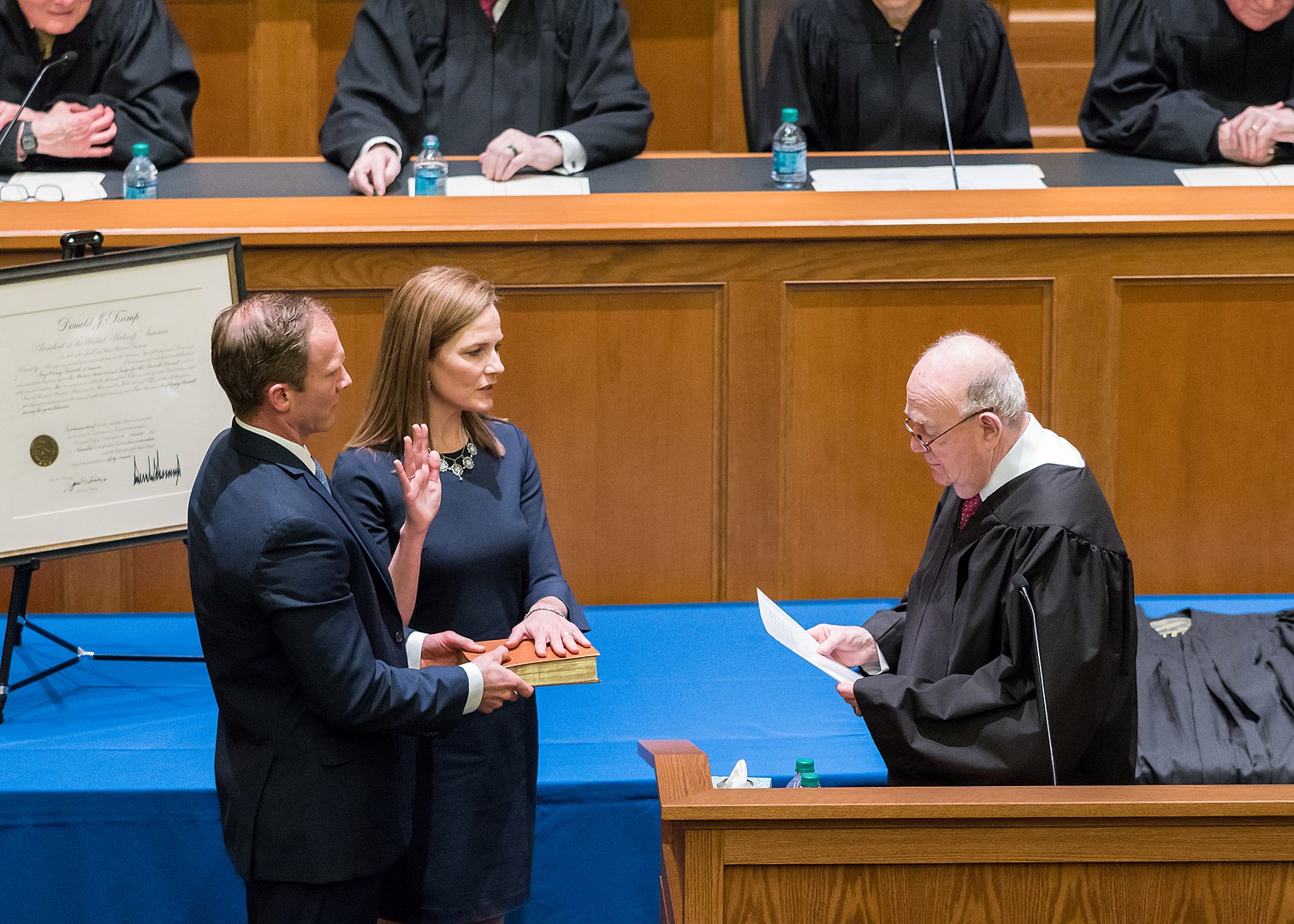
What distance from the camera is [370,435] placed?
2.70 m

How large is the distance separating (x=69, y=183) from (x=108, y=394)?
1525 millimetres

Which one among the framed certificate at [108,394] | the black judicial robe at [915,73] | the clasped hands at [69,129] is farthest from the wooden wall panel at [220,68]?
the framed certificate at [108,394]

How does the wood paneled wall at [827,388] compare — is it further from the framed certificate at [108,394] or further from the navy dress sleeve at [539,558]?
the navy dress sleeve at [539,558]

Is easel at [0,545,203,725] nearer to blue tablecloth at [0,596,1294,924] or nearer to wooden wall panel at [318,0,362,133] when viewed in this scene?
blue tablecloth at [0,596,1294,924]

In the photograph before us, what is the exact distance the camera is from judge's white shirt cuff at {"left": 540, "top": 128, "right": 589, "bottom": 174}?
4762mm

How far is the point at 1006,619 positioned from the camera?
101 inches

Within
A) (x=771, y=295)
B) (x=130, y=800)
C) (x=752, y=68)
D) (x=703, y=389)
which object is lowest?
(x=130, y=800)

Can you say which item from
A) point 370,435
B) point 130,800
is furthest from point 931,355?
point 130,800

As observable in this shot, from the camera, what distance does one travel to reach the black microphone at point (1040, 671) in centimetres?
251

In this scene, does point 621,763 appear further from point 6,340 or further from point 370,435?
point 6,340

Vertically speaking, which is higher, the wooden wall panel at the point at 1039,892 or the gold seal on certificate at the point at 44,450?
the gold seal on certificate at the point at 44,450

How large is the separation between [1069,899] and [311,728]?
1.13m
